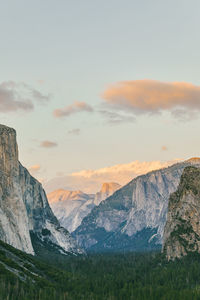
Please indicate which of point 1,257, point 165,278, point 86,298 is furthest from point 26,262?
point 165,278

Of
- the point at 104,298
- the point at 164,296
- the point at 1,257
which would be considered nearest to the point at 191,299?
the point at 164,296

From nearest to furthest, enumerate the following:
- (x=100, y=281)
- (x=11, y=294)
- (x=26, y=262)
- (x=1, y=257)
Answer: (x=11, y=294), (x=1, y=257), (x=26, y=262), (x=100, y=281)

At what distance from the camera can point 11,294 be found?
133 m

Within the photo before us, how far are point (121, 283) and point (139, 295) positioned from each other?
129ft

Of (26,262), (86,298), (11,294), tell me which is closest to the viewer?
(11,294)

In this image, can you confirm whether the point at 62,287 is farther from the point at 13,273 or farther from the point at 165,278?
the point at 165,278

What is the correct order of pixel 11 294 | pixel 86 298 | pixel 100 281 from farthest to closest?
pixel 100 281, pixel 86 298, pixel 11 294

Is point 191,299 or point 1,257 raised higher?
point 1,257

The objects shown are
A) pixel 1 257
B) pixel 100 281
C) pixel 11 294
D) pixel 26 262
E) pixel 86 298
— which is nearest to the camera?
pixel 11 294

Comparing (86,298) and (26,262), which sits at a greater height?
(26,262)

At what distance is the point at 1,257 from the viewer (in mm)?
162000

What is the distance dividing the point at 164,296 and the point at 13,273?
2223 inches

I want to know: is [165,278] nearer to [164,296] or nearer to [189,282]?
[189,282]

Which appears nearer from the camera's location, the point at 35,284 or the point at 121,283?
the point at 35,284
